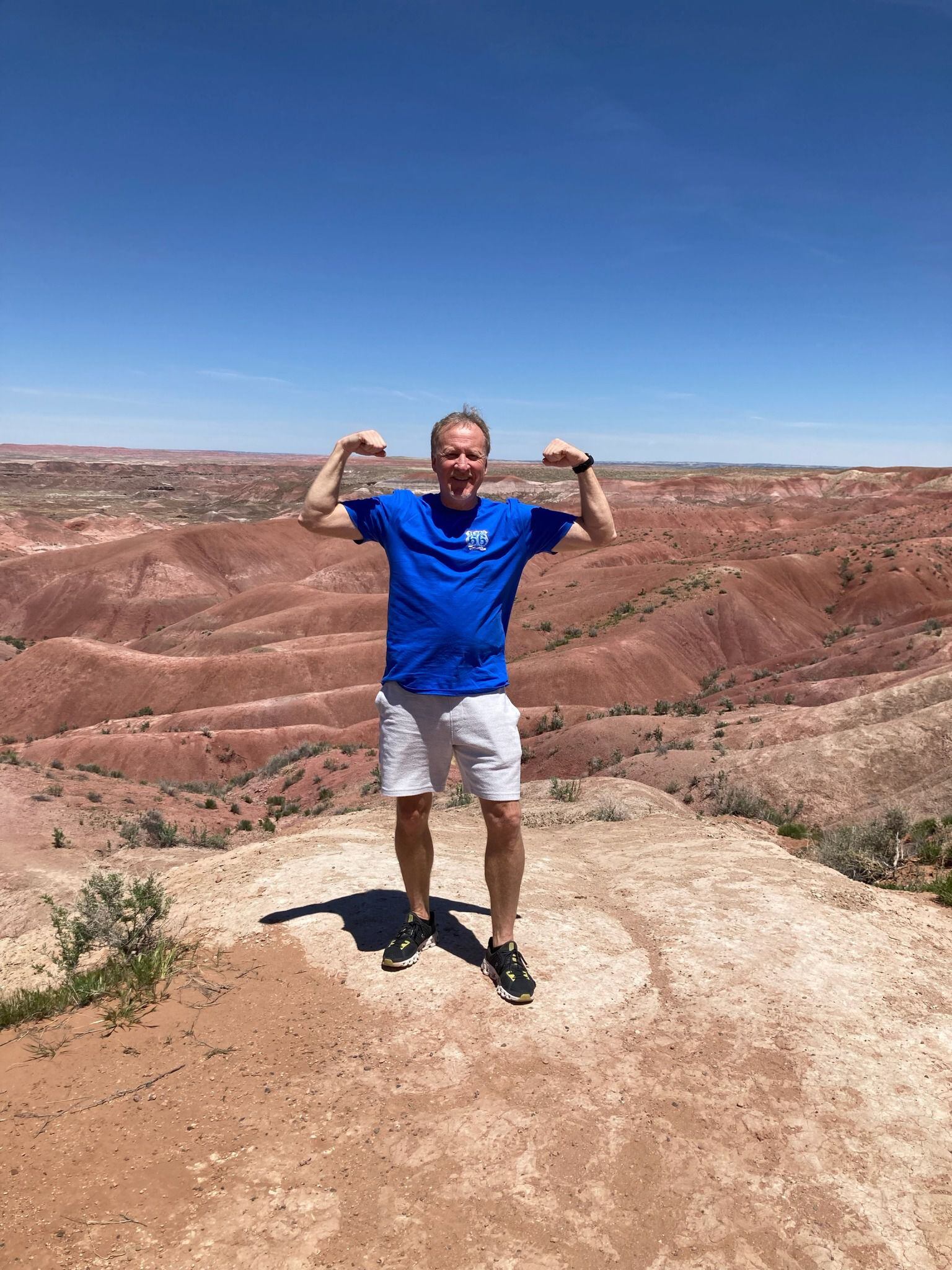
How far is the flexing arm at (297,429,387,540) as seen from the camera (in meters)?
3.82

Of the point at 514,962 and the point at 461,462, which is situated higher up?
the point at 461,462

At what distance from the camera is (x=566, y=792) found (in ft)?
39.4

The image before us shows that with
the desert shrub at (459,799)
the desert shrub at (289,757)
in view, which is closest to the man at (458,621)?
the desert shrub at (459,799)

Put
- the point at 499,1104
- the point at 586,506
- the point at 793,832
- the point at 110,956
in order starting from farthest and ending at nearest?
the point at 793,832 < the point at 110,956 < the point at 586,506 < the point at 499,1104

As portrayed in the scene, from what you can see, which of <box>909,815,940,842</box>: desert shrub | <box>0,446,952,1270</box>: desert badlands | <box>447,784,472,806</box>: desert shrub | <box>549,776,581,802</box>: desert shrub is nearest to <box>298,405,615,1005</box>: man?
<box>0,446,952,1270</box>: desert badlands

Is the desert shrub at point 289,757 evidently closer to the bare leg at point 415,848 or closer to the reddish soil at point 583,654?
the reddish soil at point 583,654

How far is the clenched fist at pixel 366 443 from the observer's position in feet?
12.9

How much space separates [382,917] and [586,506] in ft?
9.52

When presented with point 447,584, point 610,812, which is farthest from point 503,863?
point 610,812

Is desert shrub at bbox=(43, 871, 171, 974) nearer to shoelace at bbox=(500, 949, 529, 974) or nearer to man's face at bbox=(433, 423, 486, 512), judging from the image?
shoelace at bbox=(500, 949, 529, 974)

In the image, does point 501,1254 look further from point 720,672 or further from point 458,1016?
point 720,672

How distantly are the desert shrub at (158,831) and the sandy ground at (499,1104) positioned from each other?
32.9 feet

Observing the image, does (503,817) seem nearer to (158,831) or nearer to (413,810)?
(413,810)

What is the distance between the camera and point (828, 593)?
44.2 metres
